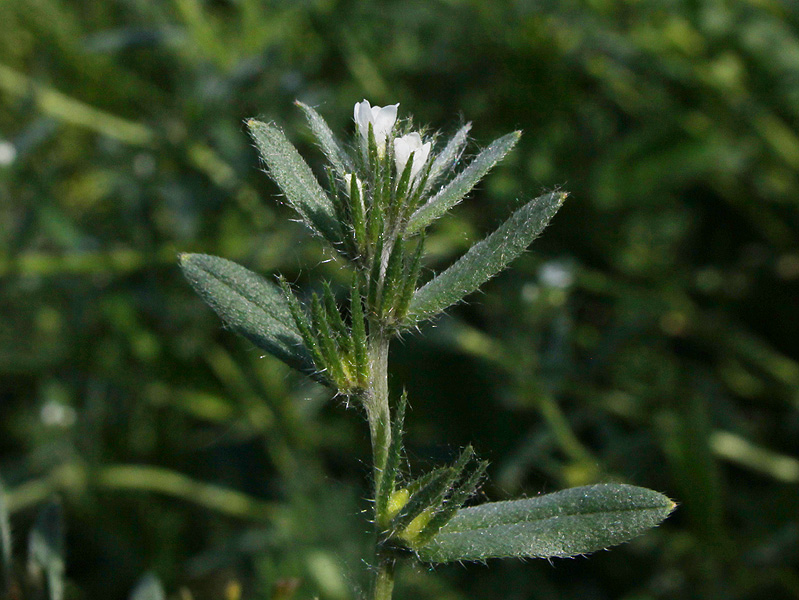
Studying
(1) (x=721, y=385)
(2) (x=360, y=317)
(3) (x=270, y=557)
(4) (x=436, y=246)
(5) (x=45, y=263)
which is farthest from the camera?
(1) (x=721, y=385)

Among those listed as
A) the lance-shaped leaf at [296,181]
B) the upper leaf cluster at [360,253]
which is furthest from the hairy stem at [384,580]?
the lance-shaped leaf at [296,181]

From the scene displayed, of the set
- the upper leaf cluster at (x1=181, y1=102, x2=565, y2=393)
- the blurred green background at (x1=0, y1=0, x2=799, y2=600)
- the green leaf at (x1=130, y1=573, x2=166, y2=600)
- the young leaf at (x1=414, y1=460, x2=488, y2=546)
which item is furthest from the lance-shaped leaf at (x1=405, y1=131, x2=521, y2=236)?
the blurred green background at (x1=0, y1=0, x2=799, y2=600)

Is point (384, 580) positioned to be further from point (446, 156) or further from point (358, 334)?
point (446, 156)

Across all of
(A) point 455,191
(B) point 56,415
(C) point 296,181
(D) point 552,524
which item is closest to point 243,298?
(C) point 296,181

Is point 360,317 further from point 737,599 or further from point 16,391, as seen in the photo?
point 16,391

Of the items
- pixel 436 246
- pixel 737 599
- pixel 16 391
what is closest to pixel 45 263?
pixel 16 391

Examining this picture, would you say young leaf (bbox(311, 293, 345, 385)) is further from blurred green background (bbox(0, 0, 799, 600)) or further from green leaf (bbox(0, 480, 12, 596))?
blurred green background (bbox(0, 0, 799, 600))

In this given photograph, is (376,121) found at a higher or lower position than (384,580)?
higher
